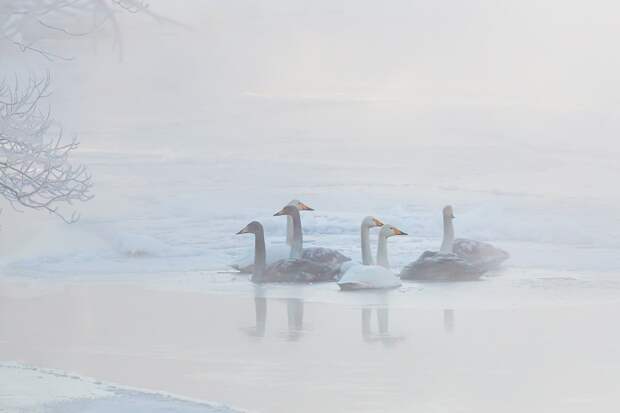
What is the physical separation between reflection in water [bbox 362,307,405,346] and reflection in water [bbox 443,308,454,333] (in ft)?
1.39

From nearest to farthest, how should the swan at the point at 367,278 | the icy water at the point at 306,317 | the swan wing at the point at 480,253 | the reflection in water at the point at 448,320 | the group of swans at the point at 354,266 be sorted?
the icy water at the point at 306,317, the reflection in water at the point at 448,320, the swan at the point at 367,278, the group of swans at the point at 354,266, the swan wing at the point at 480,253

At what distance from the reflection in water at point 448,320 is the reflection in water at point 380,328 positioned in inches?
16.7

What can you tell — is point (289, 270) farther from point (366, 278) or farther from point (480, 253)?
point (480, 253)

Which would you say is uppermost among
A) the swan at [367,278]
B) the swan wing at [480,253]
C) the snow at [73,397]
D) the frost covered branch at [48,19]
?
the frost covered branch at [48,19]

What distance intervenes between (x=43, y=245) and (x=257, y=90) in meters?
19.9

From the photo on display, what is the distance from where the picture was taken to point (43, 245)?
17.7 m

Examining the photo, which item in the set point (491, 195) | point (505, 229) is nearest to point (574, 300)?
point (505, 229)

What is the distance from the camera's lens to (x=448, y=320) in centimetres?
1226

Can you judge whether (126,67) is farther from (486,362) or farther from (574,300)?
(486,362)

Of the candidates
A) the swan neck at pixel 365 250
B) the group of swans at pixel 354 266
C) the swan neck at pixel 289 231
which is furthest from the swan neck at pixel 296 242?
the swan neck at pixel 289 231

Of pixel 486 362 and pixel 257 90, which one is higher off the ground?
pixel 257 90

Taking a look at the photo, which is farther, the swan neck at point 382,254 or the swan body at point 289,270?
the swan neck at point 382,254

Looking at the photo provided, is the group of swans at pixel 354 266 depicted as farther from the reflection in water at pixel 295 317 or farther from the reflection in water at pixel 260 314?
the reflection in water at pixel 260 314

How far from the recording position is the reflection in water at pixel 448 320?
11773mm
